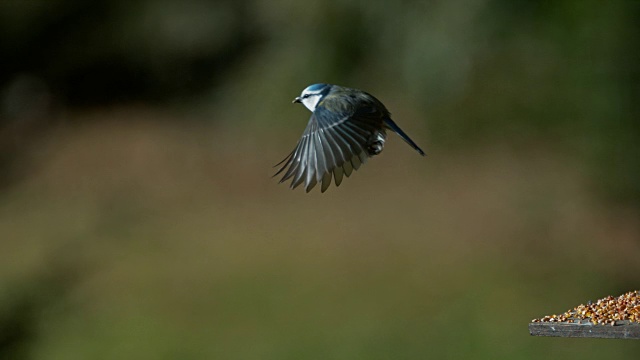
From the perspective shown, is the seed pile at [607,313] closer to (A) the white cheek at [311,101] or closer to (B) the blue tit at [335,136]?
(B) the blue tit at [335,136]

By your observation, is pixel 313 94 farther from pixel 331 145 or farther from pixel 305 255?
pixel 305 255

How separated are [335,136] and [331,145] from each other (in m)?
0.06

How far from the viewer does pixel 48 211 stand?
11.0m

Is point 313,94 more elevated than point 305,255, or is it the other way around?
point 313,94

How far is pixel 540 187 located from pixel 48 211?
18.4 ft

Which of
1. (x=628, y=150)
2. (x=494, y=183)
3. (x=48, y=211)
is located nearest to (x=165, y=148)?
(x=48, y=211)

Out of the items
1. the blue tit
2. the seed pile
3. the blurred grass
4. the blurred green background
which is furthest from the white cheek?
the blurred grass

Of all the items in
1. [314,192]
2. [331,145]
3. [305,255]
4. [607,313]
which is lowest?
[305,255]

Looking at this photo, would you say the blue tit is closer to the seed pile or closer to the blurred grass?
the seed pile

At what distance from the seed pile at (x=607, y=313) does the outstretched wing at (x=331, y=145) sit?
86 cm

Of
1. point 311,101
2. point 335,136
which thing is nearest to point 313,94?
point 311,101

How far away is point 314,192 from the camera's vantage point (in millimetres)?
10492

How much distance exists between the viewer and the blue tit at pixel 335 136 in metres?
3.24

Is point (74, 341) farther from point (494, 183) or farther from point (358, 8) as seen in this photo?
point (494, 183)
